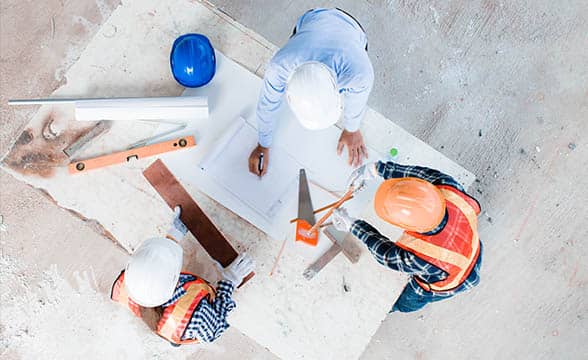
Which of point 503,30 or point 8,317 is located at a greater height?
point 503,30

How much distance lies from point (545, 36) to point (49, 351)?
134 inches

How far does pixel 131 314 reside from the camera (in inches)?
100

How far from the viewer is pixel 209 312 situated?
6.94ft

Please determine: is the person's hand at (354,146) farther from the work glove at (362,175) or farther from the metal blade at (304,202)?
the metal blade at (304,202)

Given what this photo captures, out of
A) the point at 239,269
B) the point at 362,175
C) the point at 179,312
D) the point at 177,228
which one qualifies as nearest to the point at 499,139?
the point at 362,175

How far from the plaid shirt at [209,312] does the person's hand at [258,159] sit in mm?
576

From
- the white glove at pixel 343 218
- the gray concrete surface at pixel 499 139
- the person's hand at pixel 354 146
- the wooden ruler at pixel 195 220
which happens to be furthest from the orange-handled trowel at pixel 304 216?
the gray concrete surface at pixel 499 139

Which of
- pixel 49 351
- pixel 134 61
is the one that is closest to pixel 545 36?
pixel 134 61

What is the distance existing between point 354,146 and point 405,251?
65 cm

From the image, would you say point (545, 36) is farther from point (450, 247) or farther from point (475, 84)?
point (450, 247)

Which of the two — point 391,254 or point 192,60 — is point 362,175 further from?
point 192,60

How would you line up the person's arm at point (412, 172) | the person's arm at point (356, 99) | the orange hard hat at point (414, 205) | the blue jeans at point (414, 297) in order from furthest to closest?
1. the blue jeans at point (414, 297)
2. the person's arm at point (412, 172)
3. the person's arm at point (356, 99)
4. the orange hard hat at point (414, 205)

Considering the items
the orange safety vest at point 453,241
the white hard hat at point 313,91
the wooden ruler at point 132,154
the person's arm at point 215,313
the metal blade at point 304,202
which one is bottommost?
the person's arm at point 215,313

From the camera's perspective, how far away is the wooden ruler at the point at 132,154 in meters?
2.38
